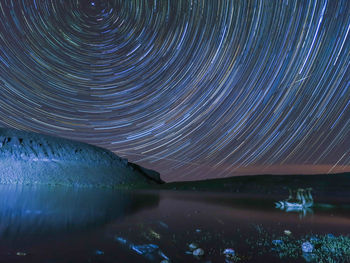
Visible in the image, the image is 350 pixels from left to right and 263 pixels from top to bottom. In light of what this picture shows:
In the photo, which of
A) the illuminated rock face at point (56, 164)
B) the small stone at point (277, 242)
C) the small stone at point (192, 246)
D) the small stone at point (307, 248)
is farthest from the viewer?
the illuminated rock face at point (56, 164)

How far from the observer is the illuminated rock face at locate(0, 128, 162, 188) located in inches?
2454

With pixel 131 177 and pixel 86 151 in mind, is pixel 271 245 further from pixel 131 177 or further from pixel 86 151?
pixel 86 151

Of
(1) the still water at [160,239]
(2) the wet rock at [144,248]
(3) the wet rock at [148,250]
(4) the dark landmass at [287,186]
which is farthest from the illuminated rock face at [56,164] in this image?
(2) the wet rock at [144,248]

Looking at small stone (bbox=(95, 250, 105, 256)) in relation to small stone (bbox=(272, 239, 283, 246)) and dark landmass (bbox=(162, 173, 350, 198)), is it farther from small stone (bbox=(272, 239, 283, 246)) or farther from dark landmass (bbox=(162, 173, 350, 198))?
dark landmass (bbox=(162, 173, 350, 198))

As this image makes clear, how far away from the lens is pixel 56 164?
7050 cm

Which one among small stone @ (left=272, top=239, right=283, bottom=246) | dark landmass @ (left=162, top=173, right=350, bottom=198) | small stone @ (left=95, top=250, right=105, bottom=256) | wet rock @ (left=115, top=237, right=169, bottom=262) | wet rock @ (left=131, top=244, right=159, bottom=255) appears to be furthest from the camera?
dark landmass @ (left=162, top=173, right=350, bottom=198)

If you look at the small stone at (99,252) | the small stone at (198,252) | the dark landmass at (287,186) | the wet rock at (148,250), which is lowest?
the small stone at (99,252)

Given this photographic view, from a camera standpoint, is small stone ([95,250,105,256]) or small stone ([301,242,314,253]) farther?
small stone ([301,242,314,253])

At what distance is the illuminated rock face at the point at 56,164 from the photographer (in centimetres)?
6234

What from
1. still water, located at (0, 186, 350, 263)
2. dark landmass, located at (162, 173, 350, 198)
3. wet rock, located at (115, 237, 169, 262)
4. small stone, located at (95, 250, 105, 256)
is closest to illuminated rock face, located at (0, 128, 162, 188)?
dark landmass, located at (162, 173, 350, 198)

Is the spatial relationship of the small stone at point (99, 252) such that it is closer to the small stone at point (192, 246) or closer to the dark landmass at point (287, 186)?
the small stone at point (192, 246)

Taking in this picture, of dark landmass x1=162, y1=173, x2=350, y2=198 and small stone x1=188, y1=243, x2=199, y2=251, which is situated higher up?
dark landmass x1=162, y1=173, x2=350, y2=198

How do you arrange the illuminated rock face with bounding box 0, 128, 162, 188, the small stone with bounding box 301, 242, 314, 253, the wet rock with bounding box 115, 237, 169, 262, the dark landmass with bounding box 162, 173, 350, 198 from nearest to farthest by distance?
the wet rock with bounding box 115, 237, 169, 262 < the small stone with bounding box 301, 242, 314, 253 < the dark landmass with bounding box 162, 173, 350, 198 < the illuminated rock face with bounding box 0, 128, 162, 188

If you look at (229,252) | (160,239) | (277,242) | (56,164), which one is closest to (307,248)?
(277,242)
